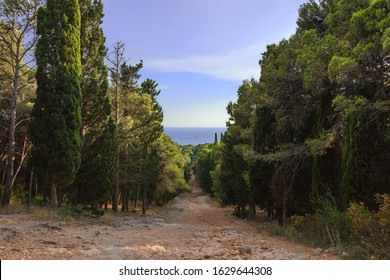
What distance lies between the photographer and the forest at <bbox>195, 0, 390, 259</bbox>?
8.25 metres

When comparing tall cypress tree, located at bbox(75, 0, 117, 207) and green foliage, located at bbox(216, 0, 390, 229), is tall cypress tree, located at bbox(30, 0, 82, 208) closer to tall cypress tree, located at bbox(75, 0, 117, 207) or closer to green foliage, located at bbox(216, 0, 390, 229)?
tall cypress tree, located at bbox(75, 0, 117, 207)

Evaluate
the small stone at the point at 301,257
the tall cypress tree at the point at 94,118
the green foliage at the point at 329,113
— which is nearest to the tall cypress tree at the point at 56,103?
the tall cypress tree at the point at 94,118

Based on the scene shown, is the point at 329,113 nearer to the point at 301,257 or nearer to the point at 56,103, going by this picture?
the point at 301,257

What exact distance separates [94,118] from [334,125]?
12074mm

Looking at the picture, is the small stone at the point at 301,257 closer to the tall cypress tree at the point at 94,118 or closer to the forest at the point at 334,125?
the forest at the point at 334,125

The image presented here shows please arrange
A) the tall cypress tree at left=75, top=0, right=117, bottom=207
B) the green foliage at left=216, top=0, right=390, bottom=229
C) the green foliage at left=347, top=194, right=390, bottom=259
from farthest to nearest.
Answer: the tall cypress tree at left=75, top=0, right=117, bottom=207
the green foliage at left=216, top=0, right=390, bottom=229
the green foliage at left=347, top=194, right=390, bottom=259

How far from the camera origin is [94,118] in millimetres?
17906

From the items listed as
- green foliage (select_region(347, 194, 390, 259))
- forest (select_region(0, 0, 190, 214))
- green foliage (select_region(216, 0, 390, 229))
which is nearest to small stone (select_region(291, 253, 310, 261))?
green foliage (select_region(347, 194, 390, 259))

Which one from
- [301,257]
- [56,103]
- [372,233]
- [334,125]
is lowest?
[301,257]

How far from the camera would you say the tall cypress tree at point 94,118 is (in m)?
17.0

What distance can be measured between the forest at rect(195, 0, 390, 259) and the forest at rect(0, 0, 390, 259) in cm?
4

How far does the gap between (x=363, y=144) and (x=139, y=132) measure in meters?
18.2

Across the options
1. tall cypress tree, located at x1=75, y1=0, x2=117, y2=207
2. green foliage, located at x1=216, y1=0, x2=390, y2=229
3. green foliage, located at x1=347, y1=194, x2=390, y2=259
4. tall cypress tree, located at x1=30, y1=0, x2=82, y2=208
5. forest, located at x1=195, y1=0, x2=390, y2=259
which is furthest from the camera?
tall cypress tree, located at x1=75, y1=0, x2=117, y2=207

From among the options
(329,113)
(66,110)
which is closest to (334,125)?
(329,113)
